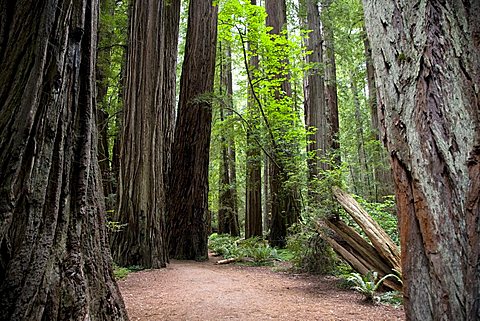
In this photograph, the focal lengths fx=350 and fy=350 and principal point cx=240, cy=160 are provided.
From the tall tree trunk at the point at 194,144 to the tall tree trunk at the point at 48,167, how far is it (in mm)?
6100

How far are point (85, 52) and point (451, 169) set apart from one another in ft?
7.00

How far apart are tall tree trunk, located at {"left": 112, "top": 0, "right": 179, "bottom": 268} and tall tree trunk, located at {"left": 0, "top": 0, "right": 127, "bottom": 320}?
14.1 ft

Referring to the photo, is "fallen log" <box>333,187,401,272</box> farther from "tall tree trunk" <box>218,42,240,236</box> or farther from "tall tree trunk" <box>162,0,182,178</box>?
"tall tree trunk" <box>218,42,240,236</box>

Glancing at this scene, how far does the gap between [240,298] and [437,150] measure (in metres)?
3.50

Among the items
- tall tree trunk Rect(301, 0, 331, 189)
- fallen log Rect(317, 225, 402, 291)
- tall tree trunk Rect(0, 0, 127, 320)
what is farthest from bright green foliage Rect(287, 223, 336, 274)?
tall tree trunk Rect(0, 0, 127, 320)

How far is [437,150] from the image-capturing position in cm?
130

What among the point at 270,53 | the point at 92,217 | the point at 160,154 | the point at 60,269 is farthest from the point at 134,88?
the point at 60,269

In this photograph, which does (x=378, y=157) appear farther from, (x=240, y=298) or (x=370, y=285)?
(x=240, y=298)

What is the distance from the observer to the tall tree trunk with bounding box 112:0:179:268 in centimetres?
641

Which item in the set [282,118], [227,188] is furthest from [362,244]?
[227,188]

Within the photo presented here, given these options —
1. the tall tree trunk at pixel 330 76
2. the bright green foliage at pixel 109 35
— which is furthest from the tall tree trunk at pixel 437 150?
the tall tree trunk at pixel 330 76

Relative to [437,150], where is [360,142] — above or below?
above

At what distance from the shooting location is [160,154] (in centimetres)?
703

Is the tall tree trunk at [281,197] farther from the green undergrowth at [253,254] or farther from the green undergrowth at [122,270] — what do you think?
the green undergrowth at [122,270]
